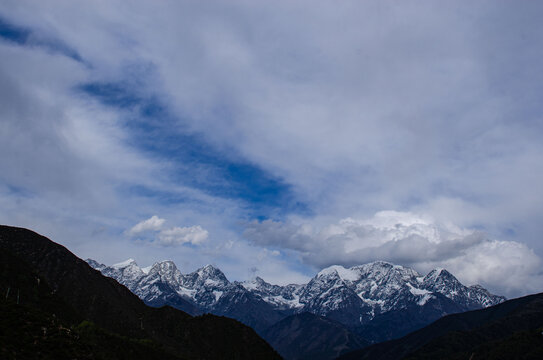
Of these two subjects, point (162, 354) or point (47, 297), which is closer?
point (162, 354)

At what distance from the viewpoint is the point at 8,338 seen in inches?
2496

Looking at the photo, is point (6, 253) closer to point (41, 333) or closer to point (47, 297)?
point (47, 297)

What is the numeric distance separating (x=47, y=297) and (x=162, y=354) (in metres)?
59.8

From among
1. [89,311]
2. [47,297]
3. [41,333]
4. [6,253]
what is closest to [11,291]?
[47,297]

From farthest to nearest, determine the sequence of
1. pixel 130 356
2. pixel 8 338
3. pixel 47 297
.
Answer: pixel 47 297 < pixel 130 356 < pixel 8 338

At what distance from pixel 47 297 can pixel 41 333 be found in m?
113

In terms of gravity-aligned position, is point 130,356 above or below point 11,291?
below

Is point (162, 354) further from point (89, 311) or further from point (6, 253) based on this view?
point (6, 253)

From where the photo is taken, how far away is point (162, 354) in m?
143

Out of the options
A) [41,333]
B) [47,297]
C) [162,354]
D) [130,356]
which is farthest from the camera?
[47,297]

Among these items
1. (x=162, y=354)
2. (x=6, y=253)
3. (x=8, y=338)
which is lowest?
(x=162, y=354)

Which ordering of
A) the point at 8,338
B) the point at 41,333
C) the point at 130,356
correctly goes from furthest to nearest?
the point at 130,356 → the point at 41,333 → the point at 8,338

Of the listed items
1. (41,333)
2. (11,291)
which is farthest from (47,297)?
(41,333)

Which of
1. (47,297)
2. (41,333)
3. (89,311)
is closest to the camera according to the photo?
(41,333)
